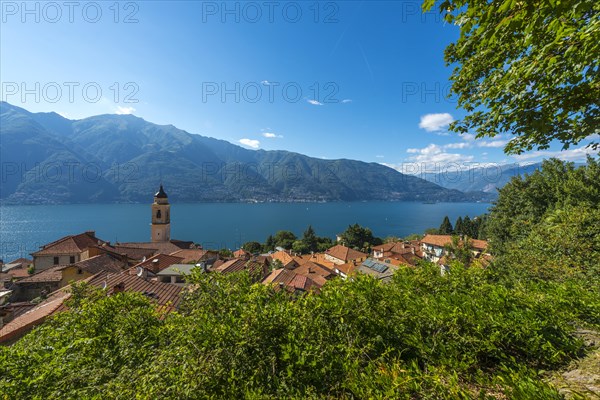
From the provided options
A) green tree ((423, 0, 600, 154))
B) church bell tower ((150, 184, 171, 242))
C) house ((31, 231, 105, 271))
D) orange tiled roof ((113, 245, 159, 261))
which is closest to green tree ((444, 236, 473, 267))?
green tree ((423, 0, 600, 154))

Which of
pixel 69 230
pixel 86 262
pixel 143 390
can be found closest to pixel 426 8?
pixel 143 390

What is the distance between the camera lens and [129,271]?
24141 millimetres

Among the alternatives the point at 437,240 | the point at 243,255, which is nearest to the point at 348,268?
the point at 243,255

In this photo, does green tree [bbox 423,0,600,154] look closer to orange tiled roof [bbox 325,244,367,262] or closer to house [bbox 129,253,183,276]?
house [bbox 129,253,183,276]

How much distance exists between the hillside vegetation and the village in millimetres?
974

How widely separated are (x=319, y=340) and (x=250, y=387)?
966 mm

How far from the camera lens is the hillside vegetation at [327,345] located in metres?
2.78

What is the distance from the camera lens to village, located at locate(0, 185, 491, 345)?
39.5 ft

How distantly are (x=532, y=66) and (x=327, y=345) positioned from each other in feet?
15.2

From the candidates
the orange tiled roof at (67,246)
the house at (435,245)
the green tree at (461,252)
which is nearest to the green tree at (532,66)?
the green tree at (461,252)

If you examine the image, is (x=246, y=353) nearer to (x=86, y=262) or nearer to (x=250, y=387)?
(x=250, y=387)

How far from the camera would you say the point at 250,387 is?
9.59 ft

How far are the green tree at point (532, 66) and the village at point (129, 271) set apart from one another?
287 cm

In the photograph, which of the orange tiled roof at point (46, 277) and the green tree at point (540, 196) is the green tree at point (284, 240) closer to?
the orange tiled roof at point (46, 277)
